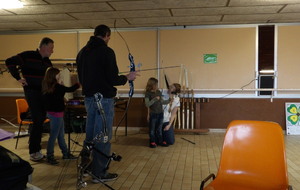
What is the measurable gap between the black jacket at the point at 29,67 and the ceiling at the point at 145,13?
94 centimetres

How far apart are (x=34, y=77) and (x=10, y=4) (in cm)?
139

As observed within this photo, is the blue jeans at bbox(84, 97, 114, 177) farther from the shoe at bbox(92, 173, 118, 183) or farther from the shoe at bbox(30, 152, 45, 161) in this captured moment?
the shoe at bbox(30, 152, 45, 161)

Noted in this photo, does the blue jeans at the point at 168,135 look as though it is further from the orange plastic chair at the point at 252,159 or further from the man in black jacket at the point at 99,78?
the orange plastic chair at the point at 252,159

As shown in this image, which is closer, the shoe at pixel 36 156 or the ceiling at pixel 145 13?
the shoe at pixel 36 156

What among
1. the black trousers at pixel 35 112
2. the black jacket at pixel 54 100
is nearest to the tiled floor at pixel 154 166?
the black trousers at pixel 35 112

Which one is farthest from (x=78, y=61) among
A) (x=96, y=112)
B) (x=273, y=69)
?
(x=273, y=69)

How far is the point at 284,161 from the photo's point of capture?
186 centimetres

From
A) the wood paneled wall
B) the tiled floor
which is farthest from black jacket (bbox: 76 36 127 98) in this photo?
the wood paneled wall

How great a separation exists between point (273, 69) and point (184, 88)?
177cm

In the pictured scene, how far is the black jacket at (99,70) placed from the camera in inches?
112

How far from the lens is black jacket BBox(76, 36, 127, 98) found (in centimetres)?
284

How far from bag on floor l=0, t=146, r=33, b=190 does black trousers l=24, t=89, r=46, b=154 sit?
7.23 ft

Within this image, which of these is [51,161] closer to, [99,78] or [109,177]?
[109,177]

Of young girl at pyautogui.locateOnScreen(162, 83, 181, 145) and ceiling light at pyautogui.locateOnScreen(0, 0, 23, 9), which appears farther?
young girl at pyautogui.locateOnScreen(162, 83, 181, 145)
